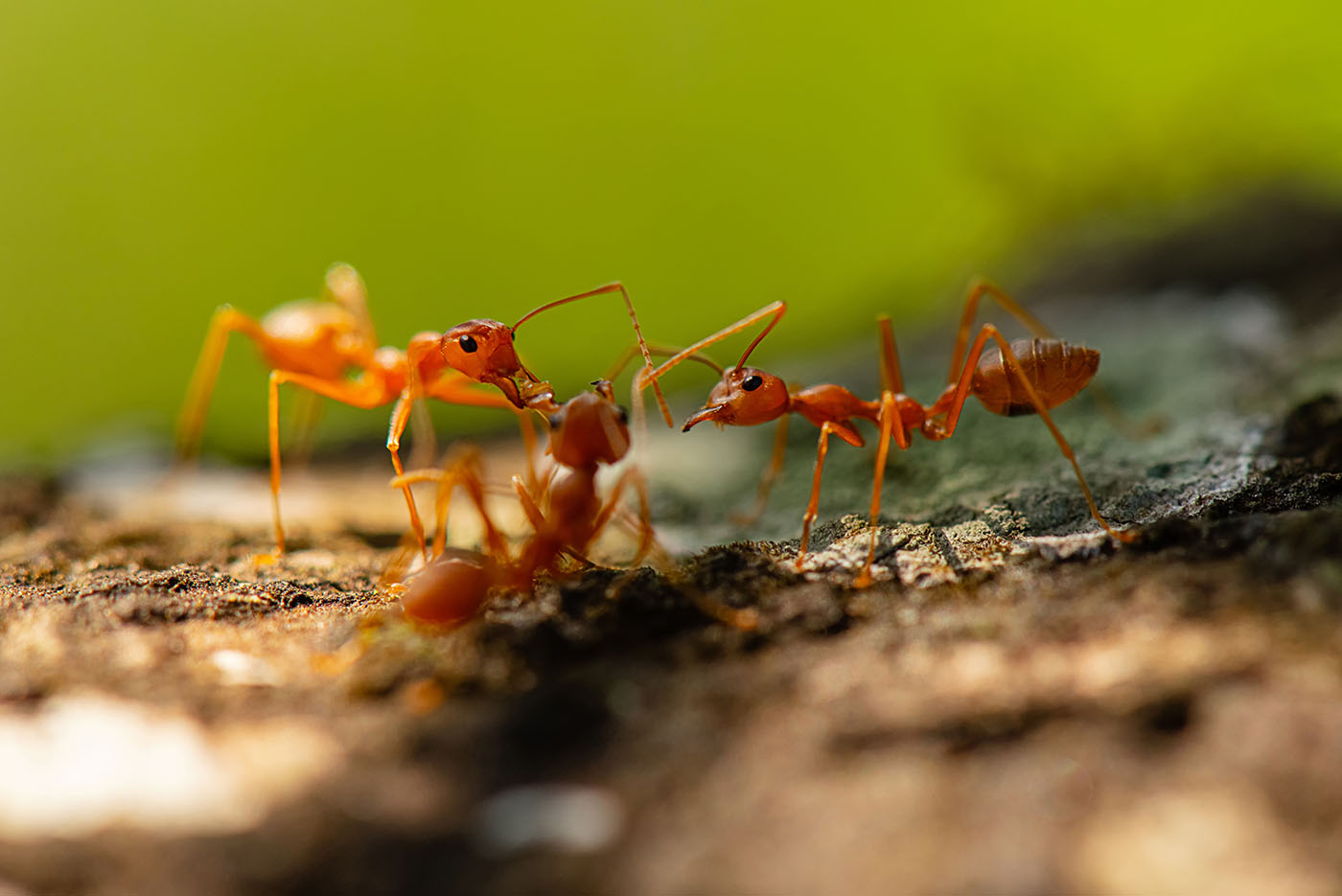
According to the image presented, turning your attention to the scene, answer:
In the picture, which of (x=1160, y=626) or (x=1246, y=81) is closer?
(x=1160, y=626)

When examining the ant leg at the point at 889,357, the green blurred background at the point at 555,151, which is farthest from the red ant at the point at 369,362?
the green blurred background at the point at 555,151

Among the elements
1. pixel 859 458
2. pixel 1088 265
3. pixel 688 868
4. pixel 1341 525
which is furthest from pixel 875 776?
pixel 1088 265

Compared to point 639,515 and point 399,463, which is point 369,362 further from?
point 639,515

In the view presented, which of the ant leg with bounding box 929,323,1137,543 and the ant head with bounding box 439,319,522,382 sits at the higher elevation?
the ant head with bounding box 439,319,522,382

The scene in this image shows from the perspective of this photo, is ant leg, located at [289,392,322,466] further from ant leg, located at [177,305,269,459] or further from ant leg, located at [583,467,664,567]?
ant leg, located at [583,467,664,567]

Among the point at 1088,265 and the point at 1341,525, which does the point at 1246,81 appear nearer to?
the point at 1088,265

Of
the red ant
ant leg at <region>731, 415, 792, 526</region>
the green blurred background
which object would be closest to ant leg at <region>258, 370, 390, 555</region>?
the red ant
